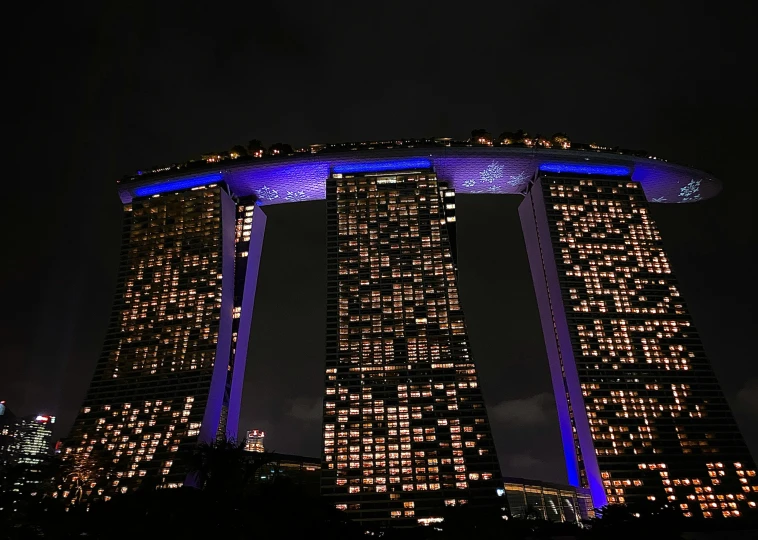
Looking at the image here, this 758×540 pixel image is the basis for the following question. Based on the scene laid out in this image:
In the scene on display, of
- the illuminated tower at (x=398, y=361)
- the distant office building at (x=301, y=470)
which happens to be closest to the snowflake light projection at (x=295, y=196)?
the illuminated tower at (x=398, y=361)

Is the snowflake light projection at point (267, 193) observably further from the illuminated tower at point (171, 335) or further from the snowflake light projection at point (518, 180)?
the snowflake light projection at point (518, 180)

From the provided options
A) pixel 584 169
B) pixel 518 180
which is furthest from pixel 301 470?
pixel 584 169

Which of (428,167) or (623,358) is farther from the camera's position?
(428,167)

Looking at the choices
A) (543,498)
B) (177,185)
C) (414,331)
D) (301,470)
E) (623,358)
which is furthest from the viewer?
(177,185)

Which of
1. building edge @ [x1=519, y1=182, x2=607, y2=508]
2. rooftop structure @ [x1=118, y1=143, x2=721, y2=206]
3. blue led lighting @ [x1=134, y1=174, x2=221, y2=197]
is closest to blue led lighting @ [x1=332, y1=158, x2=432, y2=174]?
rooftop structure @ [x1=118, y1=143, x2=721, y2=206]

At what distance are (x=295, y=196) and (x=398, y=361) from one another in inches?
2115

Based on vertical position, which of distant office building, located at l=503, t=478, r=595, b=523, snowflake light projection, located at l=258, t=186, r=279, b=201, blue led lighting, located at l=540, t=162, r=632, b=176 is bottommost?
distant office building, located at l=503, t=478, r=595, b=523

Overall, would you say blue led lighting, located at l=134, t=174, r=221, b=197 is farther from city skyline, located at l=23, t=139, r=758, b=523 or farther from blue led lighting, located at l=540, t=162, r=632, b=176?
blue led lighting, located at l=540, t=162, r=632, b=176

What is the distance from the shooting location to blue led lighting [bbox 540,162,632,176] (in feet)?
459

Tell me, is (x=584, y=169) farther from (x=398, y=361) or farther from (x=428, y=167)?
(x=398, y=361)

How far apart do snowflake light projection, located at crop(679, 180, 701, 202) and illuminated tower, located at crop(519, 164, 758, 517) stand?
17183 mm

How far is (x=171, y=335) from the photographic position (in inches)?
4958

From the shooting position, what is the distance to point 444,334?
120875 mm

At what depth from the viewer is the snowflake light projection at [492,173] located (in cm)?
13875
